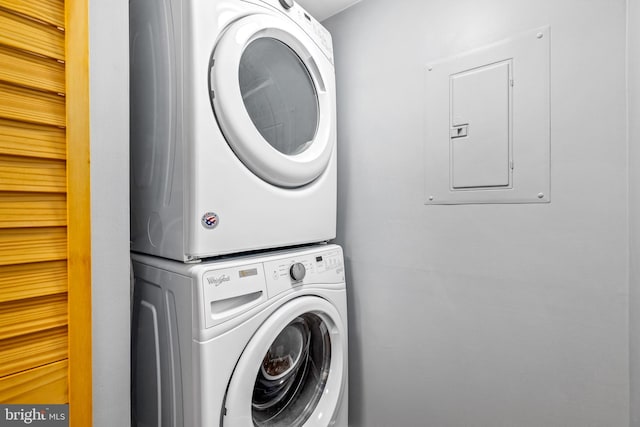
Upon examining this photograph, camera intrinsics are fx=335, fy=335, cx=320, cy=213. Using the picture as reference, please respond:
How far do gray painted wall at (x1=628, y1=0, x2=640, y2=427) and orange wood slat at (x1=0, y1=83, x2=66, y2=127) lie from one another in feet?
4.83

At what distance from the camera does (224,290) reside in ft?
3.08

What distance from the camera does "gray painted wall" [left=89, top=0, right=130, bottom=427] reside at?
0.82 metres

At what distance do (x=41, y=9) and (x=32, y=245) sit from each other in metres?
0.50

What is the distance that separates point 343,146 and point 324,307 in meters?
0.83

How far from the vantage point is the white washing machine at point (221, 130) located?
92cm

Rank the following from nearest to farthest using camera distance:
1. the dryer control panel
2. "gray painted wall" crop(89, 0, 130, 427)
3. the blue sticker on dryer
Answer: "gray painted wall" crop(89, 0, 130, 427) → the blue sticker on dryer → the dryer control panel

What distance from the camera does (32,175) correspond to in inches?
28.0

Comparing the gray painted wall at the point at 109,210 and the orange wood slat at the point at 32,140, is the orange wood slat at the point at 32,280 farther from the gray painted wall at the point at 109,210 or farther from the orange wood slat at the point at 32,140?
the orange wood slat at the point at 32,140

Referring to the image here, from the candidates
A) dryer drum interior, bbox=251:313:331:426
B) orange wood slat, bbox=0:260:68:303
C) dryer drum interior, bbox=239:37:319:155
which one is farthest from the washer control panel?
orange wood slat, bbox=0:260:68:303

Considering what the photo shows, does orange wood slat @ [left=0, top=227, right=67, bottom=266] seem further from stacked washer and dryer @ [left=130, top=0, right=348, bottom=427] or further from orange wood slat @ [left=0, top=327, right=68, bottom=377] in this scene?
stacked washer and dryer @ [left=130, top=0, right=348, bottom=427]

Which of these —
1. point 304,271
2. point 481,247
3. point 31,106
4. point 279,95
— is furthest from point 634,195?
point 31,106

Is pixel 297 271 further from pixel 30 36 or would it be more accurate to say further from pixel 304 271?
pixel 30 36

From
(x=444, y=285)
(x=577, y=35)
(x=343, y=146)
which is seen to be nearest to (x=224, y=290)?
(x=444, y=285)

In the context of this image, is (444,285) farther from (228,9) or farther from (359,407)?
(228,9)
